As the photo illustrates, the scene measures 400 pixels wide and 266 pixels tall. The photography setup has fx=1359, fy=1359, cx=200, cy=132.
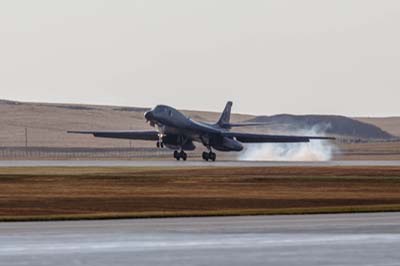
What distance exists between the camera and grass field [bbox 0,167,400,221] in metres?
42.8

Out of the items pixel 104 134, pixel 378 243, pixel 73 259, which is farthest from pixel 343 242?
pixel 104 134

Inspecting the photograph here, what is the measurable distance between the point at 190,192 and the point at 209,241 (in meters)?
27.0

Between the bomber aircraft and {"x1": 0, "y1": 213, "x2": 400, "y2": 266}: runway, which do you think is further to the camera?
the bomber aircraft

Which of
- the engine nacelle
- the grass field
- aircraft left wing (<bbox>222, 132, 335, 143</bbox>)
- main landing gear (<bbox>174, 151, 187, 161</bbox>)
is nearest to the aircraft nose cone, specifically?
main landing gear (<bbox>174, 151, 187, 161</bbox>)

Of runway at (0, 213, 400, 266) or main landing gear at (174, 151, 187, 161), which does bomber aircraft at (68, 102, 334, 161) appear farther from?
runway at (0, 213, 400, 266)

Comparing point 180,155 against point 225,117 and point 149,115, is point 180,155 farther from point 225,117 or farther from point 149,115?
point 225,117

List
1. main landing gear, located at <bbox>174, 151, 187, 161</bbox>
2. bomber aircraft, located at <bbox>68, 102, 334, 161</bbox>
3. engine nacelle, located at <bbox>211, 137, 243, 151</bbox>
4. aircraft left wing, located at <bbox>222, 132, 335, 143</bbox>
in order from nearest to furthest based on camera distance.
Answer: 1. bomber aircraft, located at <bbox>68, 102, 334, 161</bbox>
2. main landing gear, located at <bbox>174, 151, 187, 161</bbox>
3. engine nacelle, located at <bbox>211, 137, 243, 151</bbox>
4. aircraft left wing, located at <bbox>222, 132, 335, 143</bbox>

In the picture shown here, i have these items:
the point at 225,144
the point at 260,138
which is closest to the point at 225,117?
the point at 260,138

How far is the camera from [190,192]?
55.3m

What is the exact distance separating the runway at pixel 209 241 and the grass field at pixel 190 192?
14.7 ft

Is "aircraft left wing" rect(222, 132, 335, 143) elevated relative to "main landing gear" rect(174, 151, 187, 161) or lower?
elevated

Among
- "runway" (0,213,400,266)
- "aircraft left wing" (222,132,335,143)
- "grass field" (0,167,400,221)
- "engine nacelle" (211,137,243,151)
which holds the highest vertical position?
"aircraft left wing" (222,132,335,143)

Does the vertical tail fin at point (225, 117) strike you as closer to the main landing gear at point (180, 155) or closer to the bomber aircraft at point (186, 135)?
the bomber aircraft at point (186, 135)

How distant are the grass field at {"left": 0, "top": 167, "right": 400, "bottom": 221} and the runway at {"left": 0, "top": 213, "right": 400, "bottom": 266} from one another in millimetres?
4487
